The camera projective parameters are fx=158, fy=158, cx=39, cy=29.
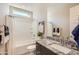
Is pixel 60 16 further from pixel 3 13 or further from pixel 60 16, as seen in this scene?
pixel 3 13

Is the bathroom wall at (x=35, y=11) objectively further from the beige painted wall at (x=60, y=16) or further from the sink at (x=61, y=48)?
the sink at (x=61, y=48)

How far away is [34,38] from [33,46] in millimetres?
99

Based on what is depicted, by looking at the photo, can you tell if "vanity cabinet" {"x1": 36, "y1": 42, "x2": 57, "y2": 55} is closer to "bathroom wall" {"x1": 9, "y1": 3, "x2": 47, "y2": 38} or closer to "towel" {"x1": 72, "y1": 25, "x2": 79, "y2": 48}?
"bathroom wall" {"x1": 9, "y1": 3, "x2": 47, "y2": 38}

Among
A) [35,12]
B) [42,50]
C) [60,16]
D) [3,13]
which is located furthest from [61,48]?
[3,13]

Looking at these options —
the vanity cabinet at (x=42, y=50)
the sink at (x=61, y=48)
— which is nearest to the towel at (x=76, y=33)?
the sink at (x=61, y=48)

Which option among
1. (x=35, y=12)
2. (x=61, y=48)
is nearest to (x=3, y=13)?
(x=35, y=12)

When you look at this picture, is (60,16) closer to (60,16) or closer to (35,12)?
(60,16)

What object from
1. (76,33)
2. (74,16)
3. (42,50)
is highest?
(74,16)

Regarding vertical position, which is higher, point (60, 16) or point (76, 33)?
point (60, 16)

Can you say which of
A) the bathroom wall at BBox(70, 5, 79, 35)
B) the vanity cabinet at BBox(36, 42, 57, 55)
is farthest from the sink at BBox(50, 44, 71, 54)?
the bathroom wall at BBox(70, 5, 79, 35)

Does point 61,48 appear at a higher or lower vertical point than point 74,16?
lower

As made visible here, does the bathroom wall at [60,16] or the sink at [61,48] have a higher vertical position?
the bathroom wall at [60,16]

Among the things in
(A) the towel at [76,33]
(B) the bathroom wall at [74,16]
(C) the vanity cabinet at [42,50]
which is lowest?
(C) the vanity cabinet at [42,50]
